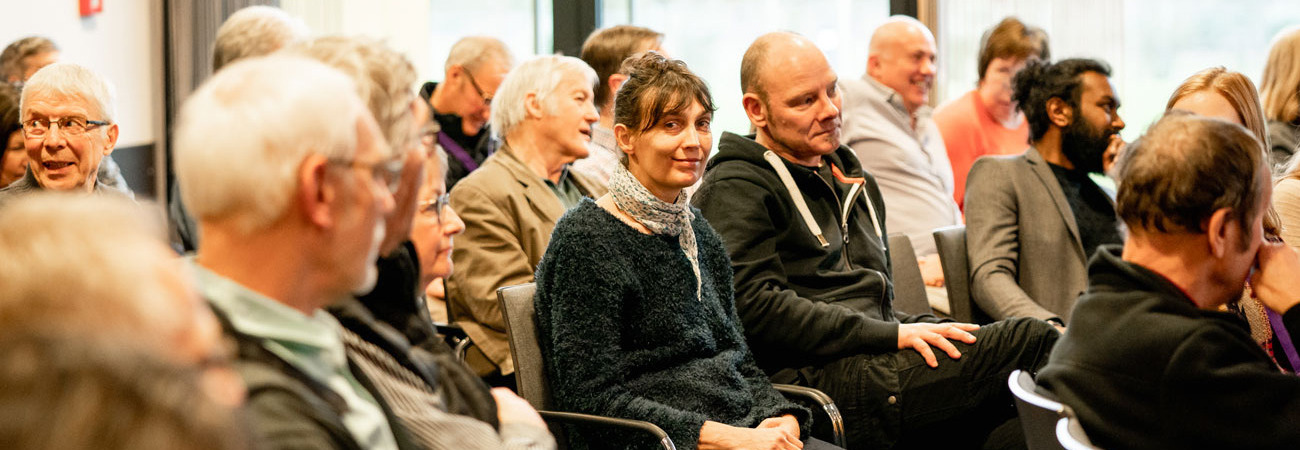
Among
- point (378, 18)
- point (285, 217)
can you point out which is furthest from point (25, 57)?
point (285, 217)

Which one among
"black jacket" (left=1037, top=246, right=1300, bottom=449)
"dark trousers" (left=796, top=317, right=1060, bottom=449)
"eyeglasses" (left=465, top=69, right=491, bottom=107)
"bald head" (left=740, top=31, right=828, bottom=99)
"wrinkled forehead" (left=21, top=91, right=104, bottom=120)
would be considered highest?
"bald head" (left=740, top=31, right=828, bottom=99)

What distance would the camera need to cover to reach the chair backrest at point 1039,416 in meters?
1.73

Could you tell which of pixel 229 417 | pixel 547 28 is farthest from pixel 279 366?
pixel 547 28

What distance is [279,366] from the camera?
1096 mm

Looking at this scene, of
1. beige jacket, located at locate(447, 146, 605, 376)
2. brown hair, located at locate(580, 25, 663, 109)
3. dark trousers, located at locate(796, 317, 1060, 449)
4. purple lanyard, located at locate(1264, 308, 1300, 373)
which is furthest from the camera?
brown hair, located at locate(580, 25, 663, 109)

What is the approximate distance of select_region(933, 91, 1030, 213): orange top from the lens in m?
5.07

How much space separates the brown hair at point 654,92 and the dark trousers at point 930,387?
0.68m

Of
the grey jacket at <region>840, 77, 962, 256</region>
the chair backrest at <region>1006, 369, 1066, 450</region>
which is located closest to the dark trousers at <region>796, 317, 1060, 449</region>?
the chair backrest at <region>1006, 369, 1066, 450</region>

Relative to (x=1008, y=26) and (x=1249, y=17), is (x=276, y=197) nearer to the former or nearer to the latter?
(x=1008, y=26)

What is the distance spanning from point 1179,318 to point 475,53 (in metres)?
3.39

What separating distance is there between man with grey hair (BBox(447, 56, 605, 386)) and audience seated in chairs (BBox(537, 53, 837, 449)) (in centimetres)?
38

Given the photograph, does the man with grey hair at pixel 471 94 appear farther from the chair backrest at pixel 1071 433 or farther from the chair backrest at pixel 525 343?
the chair backrest at pixel 1071 433

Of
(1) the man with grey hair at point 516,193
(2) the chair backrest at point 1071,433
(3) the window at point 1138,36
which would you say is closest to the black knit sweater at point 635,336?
(1) the man with grey hair at point 516,193

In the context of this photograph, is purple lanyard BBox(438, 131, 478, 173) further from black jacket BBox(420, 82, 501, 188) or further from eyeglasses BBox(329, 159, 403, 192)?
eyeglasses BBox(329, 159, 403, 192)
